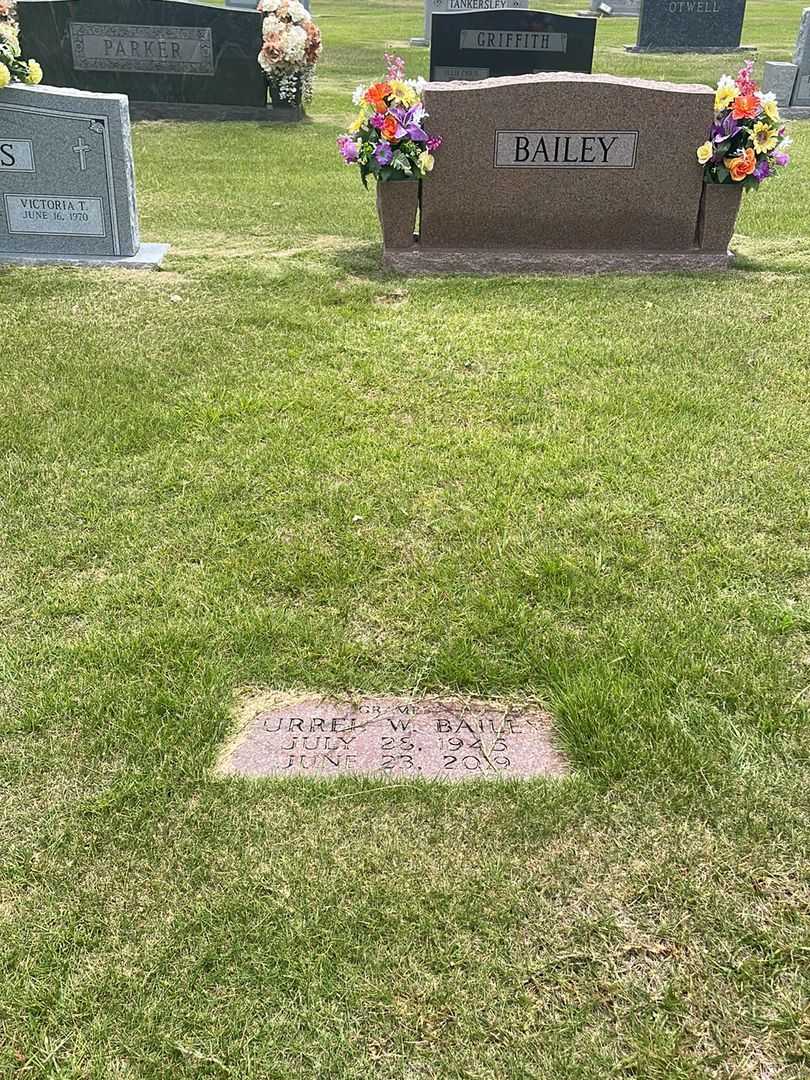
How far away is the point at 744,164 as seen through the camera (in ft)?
20.8

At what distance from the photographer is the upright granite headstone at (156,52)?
11.9 meters

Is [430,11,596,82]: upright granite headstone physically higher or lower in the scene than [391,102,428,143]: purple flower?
higher

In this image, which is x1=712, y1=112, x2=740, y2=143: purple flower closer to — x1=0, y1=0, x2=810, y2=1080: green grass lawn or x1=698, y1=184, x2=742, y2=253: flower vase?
x1=698, y1=184, x2=742, y2=253: flower vase

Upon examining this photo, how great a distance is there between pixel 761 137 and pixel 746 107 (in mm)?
225

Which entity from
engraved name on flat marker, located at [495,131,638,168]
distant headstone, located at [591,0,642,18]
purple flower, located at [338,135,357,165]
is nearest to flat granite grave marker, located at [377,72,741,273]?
engraved name on flat marker, located at [495,131,638,168]

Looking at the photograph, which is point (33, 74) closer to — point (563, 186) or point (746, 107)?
point (563, 186)

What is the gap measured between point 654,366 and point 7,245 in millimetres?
4689

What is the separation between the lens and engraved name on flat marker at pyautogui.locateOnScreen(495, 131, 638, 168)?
21.1 ft

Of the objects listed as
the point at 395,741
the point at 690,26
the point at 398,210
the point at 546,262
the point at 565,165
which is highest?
the point at 690,26

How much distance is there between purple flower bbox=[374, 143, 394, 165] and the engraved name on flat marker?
76cm

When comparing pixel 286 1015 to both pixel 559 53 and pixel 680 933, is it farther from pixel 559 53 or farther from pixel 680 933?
pixel 559 53

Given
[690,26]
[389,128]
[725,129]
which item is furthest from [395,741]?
[690,26]

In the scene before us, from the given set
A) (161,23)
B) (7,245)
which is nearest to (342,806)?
(7,245)

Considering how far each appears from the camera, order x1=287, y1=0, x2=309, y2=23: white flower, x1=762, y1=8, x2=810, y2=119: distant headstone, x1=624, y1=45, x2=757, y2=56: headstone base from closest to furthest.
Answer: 1. x1=287, y1=0, x2=309, y2=23: white flower
2. x1=762, y1=8, x2=810, y2=119: distant headstone
3. x1=624, y1=45, x2=757, y2=56: headstone base
